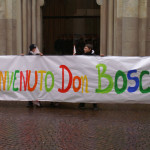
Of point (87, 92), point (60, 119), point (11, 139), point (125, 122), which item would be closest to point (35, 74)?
point (87, 92)

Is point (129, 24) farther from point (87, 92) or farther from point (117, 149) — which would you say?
point (117, 149)

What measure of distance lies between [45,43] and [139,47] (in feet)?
15.5

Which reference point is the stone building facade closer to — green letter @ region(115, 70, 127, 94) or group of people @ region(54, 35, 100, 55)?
group of people @ region(54, 35, 100, 55)

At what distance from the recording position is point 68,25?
17.7 metres

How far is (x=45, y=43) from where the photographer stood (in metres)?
17.7

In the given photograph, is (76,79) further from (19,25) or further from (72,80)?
(19,25)

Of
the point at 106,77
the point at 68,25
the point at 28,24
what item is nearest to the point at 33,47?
the point at 106,77

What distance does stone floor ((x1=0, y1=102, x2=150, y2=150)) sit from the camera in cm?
664

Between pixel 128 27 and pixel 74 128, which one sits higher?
pixel 128 27

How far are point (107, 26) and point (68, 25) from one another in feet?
9.65

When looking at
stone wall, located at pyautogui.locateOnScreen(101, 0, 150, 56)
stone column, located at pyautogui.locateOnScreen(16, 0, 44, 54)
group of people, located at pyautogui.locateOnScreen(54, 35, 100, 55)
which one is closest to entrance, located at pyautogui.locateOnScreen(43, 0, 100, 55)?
group of people, located at pyautogui.locateOnScreen(54, 35, 100, 55)

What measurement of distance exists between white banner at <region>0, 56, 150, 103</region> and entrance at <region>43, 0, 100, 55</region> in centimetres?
689

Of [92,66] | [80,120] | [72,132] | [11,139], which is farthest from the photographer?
[92,66]

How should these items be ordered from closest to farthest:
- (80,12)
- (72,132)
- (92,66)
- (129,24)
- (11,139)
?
(11,139)
(72,132)
(92,66)
(129,24)
(80,12)
